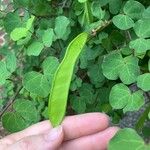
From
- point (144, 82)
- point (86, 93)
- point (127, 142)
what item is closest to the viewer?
point (127, 142)

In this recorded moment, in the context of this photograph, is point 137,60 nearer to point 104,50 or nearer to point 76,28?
point 104,50

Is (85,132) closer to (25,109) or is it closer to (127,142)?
(25,109)

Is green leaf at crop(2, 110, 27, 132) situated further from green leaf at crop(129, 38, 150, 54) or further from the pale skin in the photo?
green leaf at crop(129, 38, 150, 54)

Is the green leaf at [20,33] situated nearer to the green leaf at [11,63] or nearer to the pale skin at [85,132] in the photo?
the green leaf at [11,63]

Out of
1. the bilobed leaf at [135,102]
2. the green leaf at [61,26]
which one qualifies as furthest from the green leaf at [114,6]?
the bilobed leaf at [135,102]

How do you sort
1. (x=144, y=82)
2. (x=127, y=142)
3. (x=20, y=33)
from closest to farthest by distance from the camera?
(x=127, y=142) → (x=144, y=82) → (x=20, y=33)

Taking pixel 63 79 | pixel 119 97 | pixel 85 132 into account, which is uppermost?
pixel 63 79

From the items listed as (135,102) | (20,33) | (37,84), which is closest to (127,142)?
(135,102)

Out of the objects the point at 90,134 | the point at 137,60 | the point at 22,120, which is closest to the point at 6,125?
the point at 22,120
